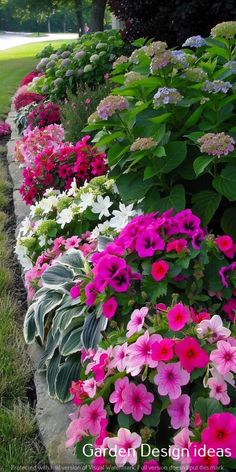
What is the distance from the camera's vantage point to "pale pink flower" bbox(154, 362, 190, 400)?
1536 millimetres

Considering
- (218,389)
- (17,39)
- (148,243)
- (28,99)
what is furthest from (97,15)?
(17,39)

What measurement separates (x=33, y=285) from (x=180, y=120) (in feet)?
3.90

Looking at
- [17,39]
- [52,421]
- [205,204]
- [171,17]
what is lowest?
[17,39]

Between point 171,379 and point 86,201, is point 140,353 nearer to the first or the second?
point 171,379

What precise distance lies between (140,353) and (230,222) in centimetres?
89

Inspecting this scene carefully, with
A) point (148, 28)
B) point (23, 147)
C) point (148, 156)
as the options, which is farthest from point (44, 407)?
point (148, 28)

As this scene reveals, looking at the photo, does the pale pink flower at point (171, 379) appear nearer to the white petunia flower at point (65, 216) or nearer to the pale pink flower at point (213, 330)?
the pale pink flower at point (213, 330)

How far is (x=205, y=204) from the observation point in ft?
7.30

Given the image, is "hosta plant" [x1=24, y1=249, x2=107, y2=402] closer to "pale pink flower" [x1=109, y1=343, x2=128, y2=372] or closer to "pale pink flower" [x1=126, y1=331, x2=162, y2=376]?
"pale pink flower" [x1=109, y1=343, x2=128, y2=372]

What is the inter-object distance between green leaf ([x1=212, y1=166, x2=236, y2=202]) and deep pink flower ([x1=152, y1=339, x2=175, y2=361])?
0.75 m

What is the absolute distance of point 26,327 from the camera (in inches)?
102

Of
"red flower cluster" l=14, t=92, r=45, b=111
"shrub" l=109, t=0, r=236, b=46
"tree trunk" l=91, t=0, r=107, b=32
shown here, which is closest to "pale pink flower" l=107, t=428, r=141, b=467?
"shrub" l=109, t=0, r=236, b=46

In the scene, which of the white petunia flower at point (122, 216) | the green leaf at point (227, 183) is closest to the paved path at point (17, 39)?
the white petunia flower at point (122, 216)

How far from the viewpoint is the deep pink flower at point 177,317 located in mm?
1628
